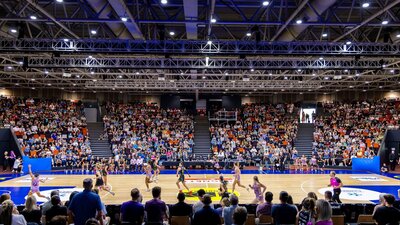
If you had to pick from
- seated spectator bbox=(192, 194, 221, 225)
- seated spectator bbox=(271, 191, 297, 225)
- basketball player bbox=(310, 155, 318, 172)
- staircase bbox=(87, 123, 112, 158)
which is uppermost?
staircase bbox=(87, 123, 112, 158)

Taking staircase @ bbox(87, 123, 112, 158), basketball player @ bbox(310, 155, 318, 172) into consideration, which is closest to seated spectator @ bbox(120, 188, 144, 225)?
basketball player @ bbox(310, 155, 318, 172)

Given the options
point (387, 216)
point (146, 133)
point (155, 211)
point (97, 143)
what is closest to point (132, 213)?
point (155, 211)

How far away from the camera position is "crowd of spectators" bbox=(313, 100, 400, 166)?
30.4 meters

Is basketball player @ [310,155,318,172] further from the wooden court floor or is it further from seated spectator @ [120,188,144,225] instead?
seated spectator @ [120,188,144,225]

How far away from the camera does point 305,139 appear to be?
36594 millimetres

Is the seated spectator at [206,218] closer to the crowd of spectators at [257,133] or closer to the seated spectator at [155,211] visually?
the seated spectator at [155,211]

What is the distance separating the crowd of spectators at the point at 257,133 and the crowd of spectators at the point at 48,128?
1329 centimetres

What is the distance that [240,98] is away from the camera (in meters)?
45.8

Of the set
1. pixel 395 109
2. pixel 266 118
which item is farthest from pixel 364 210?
pixel 395 109

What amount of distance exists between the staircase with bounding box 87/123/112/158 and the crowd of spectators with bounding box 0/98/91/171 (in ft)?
3.49

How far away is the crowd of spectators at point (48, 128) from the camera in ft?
95.4

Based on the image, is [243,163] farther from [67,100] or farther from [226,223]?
[67,100]

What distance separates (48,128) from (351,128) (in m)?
32.4

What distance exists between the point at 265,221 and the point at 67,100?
40469 mm
